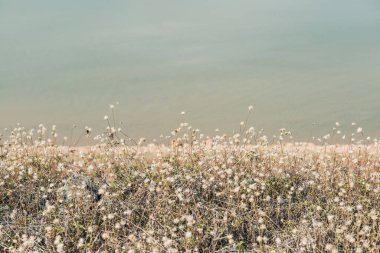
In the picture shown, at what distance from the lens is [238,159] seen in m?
12.1

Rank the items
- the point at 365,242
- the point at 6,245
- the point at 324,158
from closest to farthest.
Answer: the point at 365,242
the point at 6,245
the point at 324,158

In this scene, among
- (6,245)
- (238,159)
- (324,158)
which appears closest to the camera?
(6,245)

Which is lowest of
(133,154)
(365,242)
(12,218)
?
(365,242)

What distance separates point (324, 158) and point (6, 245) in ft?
22.7

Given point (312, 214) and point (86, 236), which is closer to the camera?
point (86, 236)

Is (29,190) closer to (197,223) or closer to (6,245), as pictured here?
(6,245)

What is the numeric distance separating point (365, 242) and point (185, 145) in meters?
5.03

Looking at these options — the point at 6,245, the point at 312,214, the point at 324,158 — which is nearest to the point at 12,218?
the point at 6,245

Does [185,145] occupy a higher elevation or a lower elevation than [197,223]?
higher

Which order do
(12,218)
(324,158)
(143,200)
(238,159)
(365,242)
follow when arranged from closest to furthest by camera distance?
(365,242) → (12,218) → (143,200) → (238,159) → (324,158)

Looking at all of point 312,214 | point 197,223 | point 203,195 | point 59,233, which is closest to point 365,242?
point 312,214

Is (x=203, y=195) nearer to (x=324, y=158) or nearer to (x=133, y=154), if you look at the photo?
(x=133, y=154)

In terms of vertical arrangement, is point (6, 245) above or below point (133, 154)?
below

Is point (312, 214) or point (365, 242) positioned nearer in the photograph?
Answer: point (365, 242)
